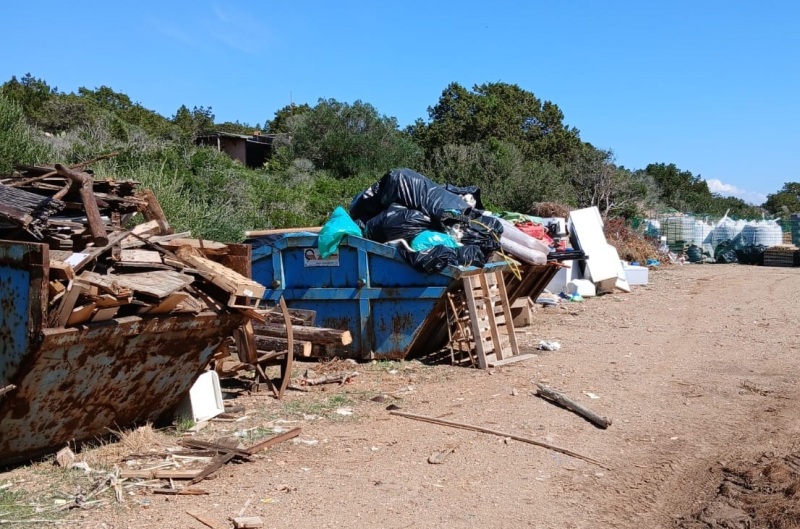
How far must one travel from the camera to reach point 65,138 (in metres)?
17.0

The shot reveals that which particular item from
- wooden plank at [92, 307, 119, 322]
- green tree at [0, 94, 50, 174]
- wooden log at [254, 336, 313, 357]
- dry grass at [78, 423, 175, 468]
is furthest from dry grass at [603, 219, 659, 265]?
wooden plank at [92, 307, 119, 322]

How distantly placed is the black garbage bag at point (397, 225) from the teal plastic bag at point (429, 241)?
127 millimetres

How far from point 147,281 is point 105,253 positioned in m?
0.31

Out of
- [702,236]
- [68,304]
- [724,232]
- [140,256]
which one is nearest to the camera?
[68,304]

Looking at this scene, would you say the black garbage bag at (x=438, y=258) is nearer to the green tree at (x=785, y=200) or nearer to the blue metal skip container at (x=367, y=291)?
the blue metal skip container at (x=367, y=291)

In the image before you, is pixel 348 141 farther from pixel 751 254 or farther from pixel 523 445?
pixel 523 445

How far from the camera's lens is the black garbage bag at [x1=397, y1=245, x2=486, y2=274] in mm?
7973

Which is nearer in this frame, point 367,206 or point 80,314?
point 80,314

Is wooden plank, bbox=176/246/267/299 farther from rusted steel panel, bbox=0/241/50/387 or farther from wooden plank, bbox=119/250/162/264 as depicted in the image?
rusted steel panel, bbox=0/241/50/387

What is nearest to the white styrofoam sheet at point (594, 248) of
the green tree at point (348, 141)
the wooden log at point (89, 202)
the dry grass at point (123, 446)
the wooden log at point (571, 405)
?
the wooden log at point (571, 405)

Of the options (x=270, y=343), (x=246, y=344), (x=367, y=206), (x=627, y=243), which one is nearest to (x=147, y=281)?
(x=246, y=344)

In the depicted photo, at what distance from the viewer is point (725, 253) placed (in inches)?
1093

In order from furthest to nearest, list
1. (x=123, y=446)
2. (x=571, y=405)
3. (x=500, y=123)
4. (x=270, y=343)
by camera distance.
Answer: (x=500, y=123) < (x=270, y=343) < (x=571, y=405) < (x=123, y=446)

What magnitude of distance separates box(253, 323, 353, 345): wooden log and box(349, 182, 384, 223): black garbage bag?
1927 mm
